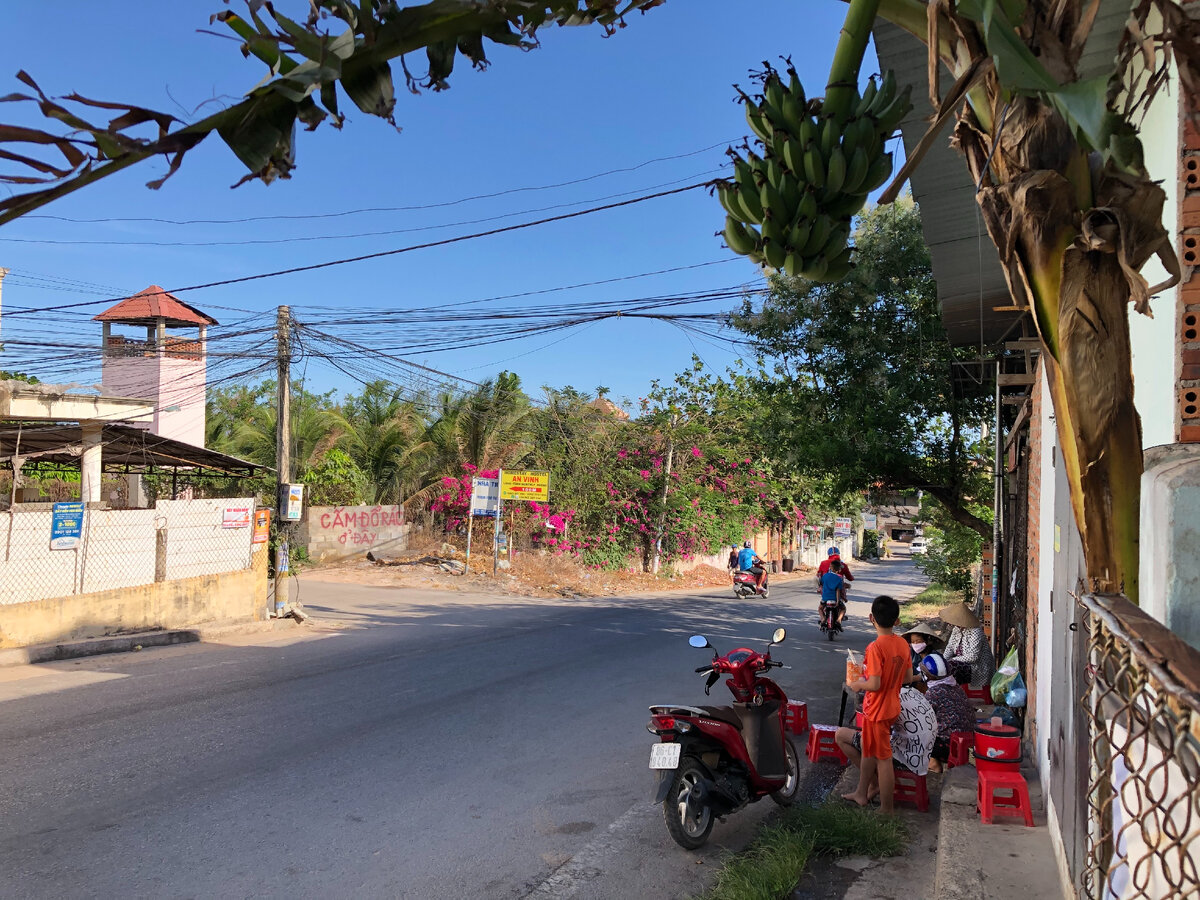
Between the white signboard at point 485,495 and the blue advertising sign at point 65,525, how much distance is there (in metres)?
11.5

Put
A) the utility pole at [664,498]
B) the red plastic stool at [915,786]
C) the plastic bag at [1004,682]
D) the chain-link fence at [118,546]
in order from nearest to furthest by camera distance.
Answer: the red plastic stool at [915,786] → the plastic bag at [1004,682] → the chain-link fence at [118,546] → the utility pole at [664,498]

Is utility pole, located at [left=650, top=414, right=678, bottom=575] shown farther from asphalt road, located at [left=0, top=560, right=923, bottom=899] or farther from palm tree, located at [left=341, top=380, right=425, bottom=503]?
asphalt road, located at [left=0, top=560, right=923, bottom=899]

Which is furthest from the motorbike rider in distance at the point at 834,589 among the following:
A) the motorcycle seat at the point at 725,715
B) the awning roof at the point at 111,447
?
the awning roof at the point at 111,447

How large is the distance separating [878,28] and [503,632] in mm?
10844

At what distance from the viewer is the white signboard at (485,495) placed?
22328 millimetres

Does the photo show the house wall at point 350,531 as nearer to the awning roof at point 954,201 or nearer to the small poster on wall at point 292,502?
the small poster on wall at point 292,502

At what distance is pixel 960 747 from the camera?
615 centimetres

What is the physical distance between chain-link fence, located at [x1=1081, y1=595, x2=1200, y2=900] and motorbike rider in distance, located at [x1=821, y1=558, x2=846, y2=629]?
1224cm

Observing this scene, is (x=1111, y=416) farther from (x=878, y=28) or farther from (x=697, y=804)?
(x=697, y=804)

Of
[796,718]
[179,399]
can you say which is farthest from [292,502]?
[179,399]

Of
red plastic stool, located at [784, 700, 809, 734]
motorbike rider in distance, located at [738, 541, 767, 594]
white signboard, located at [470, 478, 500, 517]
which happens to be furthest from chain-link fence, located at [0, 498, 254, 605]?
motorbike rider in distance, located at [738, 541, 767, 594]

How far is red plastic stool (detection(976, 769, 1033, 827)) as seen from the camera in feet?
15.9

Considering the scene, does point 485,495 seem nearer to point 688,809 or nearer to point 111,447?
point 111,447

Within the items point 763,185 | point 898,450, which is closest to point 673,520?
point 898,450
